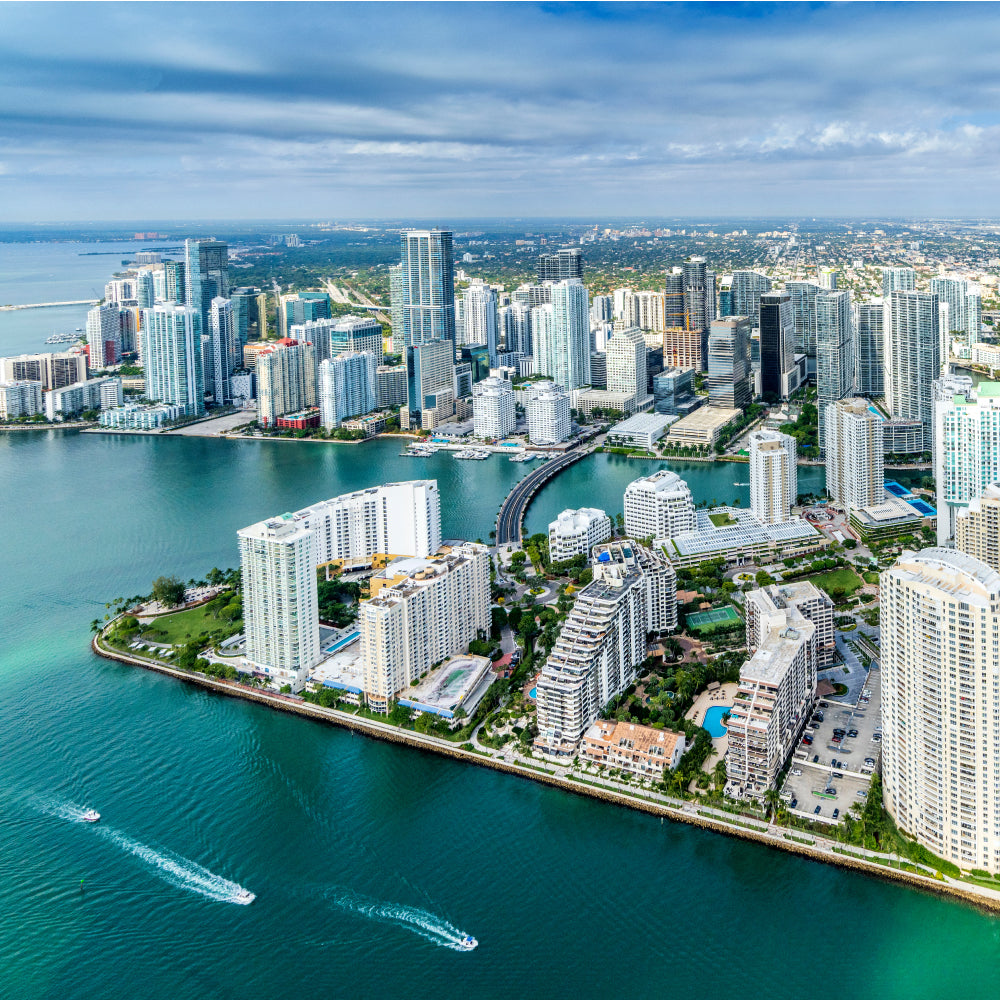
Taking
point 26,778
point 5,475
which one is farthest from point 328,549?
point 5,475

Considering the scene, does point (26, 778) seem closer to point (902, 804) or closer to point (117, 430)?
point (902, 804)

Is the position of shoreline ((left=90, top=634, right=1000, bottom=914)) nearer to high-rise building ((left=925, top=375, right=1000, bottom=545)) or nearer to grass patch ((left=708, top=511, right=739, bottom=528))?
grass patch ((left=708, top=511, right=739, bottom=528))

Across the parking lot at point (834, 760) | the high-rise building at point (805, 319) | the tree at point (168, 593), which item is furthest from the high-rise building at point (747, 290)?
the parking lot at point (834, 760)

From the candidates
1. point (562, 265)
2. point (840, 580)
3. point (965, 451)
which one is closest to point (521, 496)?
point (840, 580)

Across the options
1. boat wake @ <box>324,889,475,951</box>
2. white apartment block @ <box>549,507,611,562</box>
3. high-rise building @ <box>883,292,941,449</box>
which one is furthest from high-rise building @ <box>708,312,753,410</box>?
boat wake @ <box>324,889,475,951</box>

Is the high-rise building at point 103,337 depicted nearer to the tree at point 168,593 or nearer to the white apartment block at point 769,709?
the tree at point 168,593

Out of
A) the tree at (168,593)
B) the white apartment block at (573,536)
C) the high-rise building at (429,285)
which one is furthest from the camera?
the high-rise building at (429,285)
